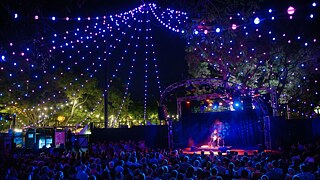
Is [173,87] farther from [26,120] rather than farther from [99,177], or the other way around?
[26,120]

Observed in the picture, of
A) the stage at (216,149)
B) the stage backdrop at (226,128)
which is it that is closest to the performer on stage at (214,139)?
the stage backdrop at (226,128)

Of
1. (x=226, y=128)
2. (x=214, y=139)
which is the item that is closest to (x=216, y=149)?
(x=214, y=139)

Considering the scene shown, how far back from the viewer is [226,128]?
20.2 metres

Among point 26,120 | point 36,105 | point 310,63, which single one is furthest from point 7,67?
point 310,63

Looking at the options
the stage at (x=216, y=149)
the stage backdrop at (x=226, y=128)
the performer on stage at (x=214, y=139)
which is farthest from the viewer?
the performer on stage at (x=214, y=139)

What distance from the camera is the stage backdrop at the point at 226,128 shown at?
1916 centimetres

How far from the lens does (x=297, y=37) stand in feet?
67.2

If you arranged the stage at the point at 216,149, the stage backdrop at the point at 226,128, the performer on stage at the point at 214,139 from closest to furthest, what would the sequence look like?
the stage at the point at 216,149 < the stage backdrop at the point at 226,128 < the performer on stage at the point at 214,139

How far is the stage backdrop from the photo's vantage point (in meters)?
19.2

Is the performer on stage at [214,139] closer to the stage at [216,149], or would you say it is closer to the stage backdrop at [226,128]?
the stage backdrop at [226,128]

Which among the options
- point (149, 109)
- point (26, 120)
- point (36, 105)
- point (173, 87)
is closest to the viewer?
point (173, 87)

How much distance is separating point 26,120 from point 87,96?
5.54 metres

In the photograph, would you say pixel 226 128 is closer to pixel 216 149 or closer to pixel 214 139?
pixel 214 139

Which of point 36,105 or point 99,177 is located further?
point 36,105
